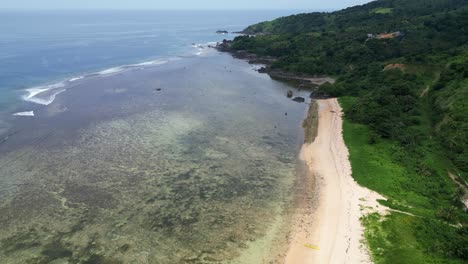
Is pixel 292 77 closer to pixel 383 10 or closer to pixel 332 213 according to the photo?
pixel 332 213

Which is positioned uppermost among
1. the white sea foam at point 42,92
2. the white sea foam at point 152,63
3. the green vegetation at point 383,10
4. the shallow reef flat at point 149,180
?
the green vegetation at point 383,10


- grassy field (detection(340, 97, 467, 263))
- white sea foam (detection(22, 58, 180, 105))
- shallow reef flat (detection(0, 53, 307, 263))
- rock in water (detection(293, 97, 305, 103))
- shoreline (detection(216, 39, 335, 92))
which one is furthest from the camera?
shoreline (detection(216, 39, 335, 92))

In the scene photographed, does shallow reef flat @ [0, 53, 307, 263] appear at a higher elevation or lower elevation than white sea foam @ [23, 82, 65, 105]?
lower

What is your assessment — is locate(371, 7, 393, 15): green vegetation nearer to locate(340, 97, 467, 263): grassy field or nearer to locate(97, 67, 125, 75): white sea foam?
locate(97, 67, 125, 75): white sea foam

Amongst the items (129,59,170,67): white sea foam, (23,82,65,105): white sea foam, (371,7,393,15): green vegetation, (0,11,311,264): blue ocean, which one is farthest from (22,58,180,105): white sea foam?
(371,7,393,15): green vegetation

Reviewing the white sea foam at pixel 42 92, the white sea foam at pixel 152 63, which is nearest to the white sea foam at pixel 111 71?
the white sea foam at pixel 152 63

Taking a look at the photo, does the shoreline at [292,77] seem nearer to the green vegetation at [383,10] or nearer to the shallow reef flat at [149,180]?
the shallow reef flat at [149,180]

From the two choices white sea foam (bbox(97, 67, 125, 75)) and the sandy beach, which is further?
white sea foam (bbox(97, 67, 125, 75))

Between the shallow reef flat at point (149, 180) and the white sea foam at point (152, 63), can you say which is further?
the white sea foam at point (152, 63)
